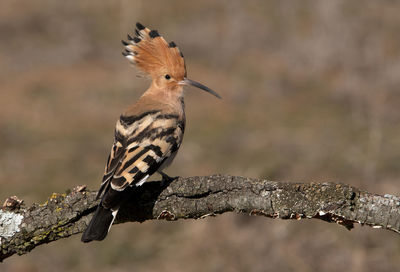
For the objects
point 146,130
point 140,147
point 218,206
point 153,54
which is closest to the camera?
point 218,206

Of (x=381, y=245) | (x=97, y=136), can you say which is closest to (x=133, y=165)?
(x=381, y=245)

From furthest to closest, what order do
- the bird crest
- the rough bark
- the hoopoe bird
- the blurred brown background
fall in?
the blurred brown background
the bird crest
the hoopoe bird
the rough bark

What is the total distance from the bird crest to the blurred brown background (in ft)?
4.66

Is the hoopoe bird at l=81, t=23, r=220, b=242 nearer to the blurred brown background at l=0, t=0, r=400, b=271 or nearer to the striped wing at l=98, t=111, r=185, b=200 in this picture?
the striped wing at l=98, t=111, r=185, b=200

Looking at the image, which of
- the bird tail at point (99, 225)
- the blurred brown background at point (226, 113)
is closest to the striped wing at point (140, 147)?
the bird tail at point (99, 225)

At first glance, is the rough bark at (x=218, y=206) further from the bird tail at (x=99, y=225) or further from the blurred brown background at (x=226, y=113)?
the blurred brown background at (x=226, y=113)

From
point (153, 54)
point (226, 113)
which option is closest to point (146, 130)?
point (153, 54)

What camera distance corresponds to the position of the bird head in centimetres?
421

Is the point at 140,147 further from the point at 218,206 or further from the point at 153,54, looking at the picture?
the point at 153,54

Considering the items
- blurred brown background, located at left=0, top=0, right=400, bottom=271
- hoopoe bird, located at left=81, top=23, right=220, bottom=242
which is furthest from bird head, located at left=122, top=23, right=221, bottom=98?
blurred brown background, located at left=0, top=0, right=400, bottom=271

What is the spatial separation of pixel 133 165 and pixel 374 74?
715cm

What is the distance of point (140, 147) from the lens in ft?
11.0

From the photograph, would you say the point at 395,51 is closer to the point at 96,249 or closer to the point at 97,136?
the point at 97,136

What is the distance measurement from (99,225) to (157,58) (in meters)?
1.87
